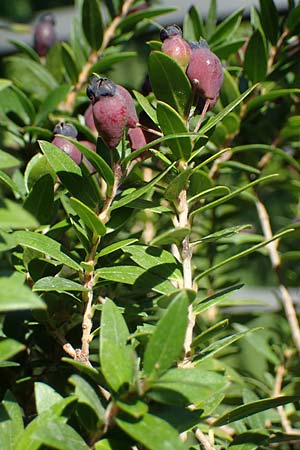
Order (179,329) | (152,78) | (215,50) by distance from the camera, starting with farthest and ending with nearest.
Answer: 1. (215,50)
2. (152,78)
3. (179,329)

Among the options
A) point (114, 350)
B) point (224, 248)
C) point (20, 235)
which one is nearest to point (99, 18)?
point (224, 248)

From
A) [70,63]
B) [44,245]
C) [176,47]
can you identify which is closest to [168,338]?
[44,245]

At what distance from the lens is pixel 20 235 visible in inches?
18.5

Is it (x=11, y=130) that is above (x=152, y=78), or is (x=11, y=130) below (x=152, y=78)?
below

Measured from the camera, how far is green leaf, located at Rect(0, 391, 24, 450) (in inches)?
17.0

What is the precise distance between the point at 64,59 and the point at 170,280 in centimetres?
38

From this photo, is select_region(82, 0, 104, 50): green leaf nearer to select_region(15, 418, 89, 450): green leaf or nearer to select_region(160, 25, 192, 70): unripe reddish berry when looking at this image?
select_region(160, 25, 192, 70): unripe reddish berry

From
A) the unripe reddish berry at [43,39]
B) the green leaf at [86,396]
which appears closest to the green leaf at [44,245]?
the green leaf at [86,396]

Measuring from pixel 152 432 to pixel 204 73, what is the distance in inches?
10.1

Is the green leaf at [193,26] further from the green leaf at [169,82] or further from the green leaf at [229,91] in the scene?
the green leaf at [169,82]

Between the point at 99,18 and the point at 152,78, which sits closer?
the point at 152,78

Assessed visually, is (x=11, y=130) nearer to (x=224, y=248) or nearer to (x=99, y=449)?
(x=224, y=248)

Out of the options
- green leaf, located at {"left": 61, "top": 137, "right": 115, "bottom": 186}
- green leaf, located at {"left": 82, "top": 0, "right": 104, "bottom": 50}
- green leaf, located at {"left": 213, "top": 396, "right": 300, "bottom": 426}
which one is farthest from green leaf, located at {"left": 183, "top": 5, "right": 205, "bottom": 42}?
green leaf, located at {"left": 213, "top": 396, "right": 300, "bottom": 426}

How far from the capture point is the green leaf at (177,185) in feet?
1.53
